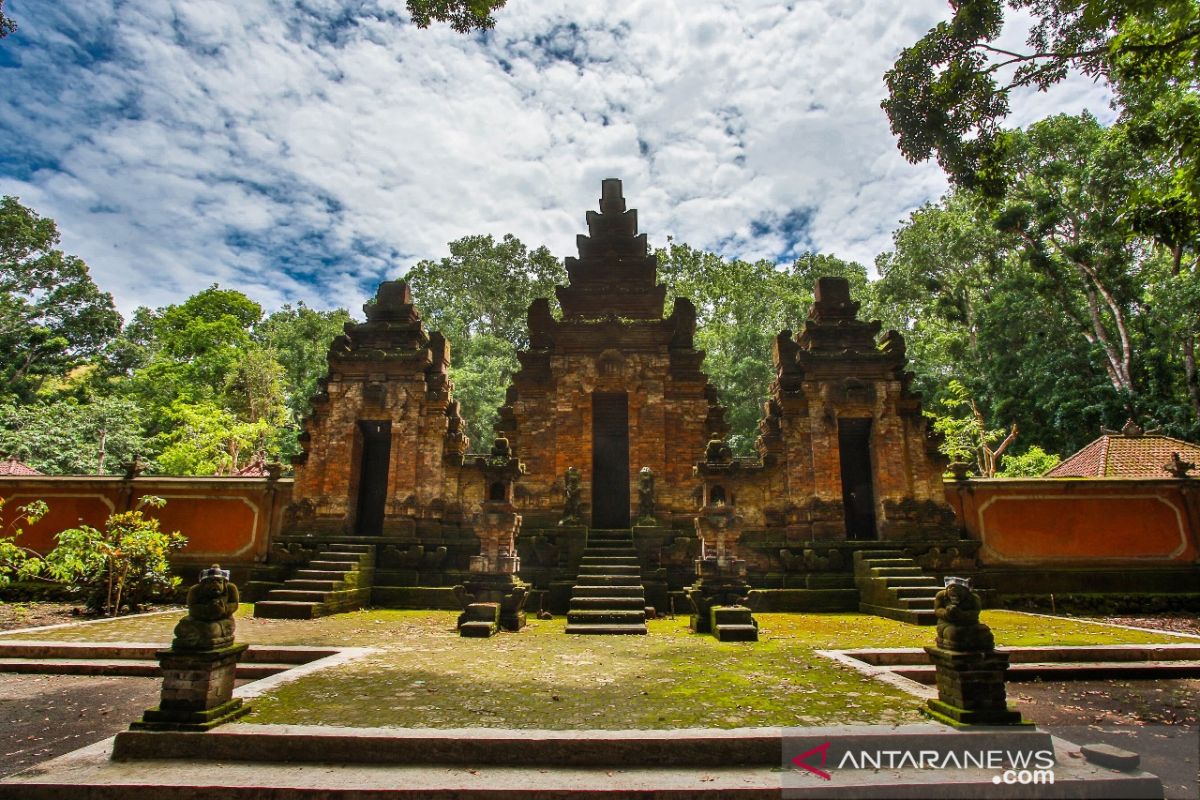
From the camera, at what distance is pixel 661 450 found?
44.2 feet

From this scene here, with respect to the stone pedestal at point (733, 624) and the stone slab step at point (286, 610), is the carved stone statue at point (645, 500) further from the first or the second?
the stone slab step at point (286, 610)

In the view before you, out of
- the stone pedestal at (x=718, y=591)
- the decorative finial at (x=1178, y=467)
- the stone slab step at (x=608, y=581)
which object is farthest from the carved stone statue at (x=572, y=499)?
the decorative finial at (x=1178, y=467)

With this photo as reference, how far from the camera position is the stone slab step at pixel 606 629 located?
864 centimetres

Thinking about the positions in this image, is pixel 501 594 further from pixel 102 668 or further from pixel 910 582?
pixel 910 582

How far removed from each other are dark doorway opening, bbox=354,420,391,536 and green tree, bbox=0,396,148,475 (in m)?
15.5

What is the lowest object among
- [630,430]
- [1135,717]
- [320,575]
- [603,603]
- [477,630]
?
[1135,717]

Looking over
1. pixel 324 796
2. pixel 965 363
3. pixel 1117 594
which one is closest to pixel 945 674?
pixel 324 796

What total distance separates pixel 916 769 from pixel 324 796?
137 inches

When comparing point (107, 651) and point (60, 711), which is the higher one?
point (107, 651)

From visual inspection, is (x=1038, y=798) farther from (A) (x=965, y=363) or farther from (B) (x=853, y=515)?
(A) (x=965, y=363)

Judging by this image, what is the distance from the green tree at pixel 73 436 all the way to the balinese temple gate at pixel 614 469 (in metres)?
15.9

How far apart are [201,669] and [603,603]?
20.4ft

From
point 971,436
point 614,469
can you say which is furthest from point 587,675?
point 971,436

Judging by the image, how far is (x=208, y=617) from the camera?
429cm
